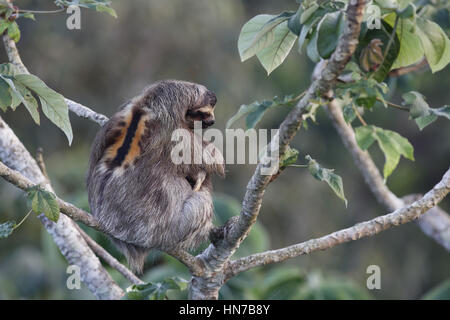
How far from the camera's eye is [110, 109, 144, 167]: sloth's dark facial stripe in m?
3.25

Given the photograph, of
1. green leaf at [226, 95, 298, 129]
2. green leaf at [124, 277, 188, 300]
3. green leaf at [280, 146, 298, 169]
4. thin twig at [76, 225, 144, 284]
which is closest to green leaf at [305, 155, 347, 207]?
green leaf at [280, 146, 298, 169]

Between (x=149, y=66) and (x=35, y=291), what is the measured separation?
522 cm

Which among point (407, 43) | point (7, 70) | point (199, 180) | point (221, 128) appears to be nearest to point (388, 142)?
point (407, 43)

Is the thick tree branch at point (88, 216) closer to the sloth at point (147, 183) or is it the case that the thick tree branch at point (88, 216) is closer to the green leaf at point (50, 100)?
the sloth at point (147, 183)

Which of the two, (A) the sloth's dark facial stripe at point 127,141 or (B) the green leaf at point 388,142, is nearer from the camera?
(B) the green leaf at point 388,142

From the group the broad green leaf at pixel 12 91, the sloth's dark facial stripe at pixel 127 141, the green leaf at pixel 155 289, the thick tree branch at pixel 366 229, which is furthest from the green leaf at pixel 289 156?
the broad green leaf at pixel 12 91

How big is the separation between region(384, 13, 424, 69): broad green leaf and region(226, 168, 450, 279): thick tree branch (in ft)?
2.56

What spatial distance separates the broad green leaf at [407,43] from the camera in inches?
95.4

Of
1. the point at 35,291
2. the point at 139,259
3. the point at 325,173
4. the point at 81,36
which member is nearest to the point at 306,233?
the point at 81,36

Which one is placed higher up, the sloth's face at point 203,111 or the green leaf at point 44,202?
the green leaf at point 44,202

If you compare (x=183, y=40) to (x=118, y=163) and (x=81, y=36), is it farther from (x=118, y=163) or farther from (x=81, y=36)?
(x=118, y=163)

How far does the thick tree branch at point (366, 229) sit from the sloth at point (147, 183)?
400mm

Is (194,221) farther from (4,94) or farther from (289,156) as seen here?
(4,94)

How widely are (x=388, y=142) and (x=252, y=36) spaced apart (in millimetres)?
715
